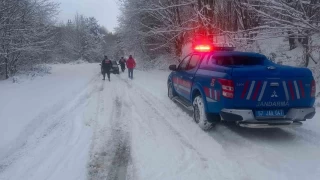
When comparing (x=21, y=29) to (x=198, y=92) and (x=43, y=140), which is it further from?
(x=198, y=92)

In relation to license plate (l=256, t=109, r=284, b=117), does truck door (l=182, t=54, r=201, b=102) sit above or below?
above

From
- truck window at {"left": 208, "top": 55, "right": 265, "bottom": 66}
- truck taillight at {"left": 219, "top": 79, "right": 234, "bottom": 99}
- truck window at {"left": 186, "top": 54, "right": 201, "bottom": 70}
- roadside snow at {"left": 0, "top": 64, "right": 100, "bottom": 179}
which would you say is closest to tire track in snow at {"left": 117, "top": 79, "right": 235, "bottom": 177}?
truck taillight at {"left": 219, "top": 79, "right": 234, "bottom": 99}

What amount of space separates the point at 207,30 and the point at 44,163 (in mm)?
12862

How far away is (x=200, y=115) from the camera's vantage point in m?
6.21

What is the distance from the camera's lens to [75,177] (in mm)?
3920

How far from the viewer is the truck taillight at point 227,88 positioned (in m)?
5.00

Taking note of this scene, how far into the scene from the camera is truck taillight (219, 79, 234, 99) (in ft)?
16.4

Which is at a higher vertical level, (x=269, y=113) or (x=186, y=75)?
(x=186, y=75)

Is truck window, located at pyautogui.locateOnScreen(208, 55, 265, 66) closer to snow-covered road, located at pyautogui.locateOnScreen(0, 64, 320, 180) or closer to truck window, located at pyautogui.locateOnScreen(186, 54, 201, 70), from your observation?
truck window, located at pyautogui.locateOnScreen(186, 54, 201, 70)

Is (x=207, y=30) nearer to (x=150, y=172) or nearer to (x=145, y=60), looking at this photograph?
(x=150, y=172)

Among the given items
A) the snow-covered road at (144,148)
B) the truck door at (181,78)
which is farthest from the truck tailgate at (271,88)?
the truck door at (181,78)

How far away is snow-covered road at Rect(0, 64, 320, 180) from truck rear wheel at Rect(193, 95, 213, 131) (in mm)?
169

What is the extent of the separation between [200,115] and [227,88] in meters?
1.35

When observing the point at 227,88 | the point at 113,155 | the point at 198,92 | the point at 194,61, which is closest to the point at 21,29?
the point at 194,61
